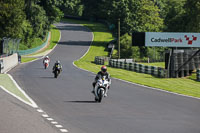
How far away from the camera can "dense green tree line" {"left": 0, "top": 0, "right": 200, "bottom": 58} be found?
75.4 metres

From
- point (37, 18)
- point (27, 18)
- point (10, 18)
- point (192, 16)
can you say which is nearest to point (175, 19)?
point (192, 16)

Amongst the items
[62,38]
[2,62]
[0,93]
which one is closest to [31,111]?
[0,93]

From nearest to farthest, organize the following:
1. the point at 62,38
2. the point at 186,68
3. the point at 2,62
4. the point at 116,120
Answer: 1. the point at 116,120
2. the point at 2,62
3. the point at 186,68
4. the point at 62,38

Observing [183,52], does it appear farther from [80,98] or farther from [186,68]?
[80,98]

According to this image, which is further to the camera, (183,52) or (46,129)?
(183,52)

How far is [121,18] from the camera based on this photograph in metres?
94.1

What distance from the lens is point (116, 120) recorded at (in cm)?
1359

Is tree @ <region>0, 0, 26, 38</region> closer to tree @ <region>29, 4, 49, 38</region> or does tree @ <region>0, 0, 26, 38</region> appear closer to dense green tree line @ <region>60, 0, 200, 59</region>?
tree @ <region>29, 4, 49, 38</region>

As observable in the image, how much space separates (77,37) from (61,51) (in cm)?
1975

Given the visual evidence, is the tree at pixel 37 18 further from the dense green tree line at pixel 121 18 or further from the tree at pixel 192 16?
the tree at pixel 192 16

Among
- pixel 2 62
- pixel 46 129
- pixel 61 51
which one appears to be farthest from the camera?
pixel 61 51

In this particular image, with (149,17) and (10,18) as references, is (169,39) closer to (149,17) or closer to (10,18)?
(10,18)

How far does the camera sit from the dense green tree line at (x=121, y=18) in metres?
75.4

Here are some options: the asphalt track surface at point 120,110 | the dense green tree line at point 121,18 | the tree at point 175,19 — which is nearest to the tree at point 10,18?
the dense green tree line at point 121,18
